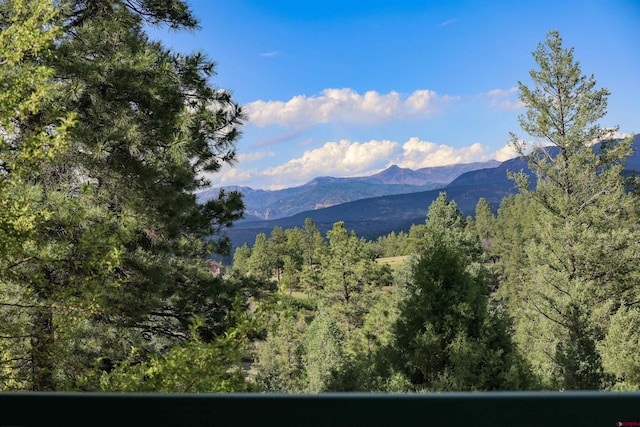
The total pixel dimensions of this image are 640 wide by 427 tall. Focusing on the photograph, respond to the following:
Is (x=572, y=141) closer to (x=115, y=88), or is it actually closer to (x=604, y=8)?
(x=604, y=8)

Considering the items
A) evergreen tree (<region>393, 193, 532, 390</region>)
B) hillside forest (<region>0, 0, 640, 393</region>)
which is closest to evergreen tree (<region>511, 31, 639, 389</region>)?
hillside forest (<region>0, 0, 640, 393</region>)

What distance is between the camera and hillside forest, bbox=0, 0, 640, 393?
13.1ft

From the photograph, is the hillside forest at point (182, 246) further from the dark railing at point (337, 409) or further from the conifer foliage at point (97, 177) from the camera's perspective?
the dark railing at point (337, 409)

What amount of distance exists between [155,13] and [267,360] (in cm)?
2086

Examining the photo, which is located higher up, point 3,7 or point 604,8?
point 604,8

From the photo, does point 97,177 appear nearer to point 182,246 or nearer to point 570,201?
point 182,246

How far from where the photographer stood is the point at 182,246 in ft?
26.7

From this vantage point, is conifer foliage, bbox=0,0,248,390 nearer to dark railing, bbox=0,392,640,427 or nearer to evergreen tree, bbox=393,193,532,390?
→ dark railing, bbox=0,392,640,427

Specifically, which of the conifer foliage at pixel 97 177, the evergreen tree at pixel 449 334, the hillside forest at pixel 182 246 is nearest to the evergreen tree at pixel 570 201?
the hillside forest at pixel 182 246

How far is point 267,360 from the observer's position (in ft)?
79.0

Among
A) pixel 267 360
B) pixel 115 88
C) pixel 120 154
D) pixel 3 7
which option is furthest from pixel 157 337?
pixel 267 360

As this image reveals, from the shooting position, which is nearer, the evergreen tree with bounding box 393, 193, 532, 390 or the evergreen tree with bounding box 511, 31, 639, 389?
the evergreen tree with bounding box 393, 193, 532, 390

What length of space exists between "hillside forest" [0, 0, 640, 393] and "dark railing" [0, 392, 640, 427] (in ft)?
8.80

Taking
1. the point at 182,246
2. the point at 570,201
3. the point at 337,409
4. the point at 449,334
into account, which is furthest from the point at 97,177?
the point at 570,201
